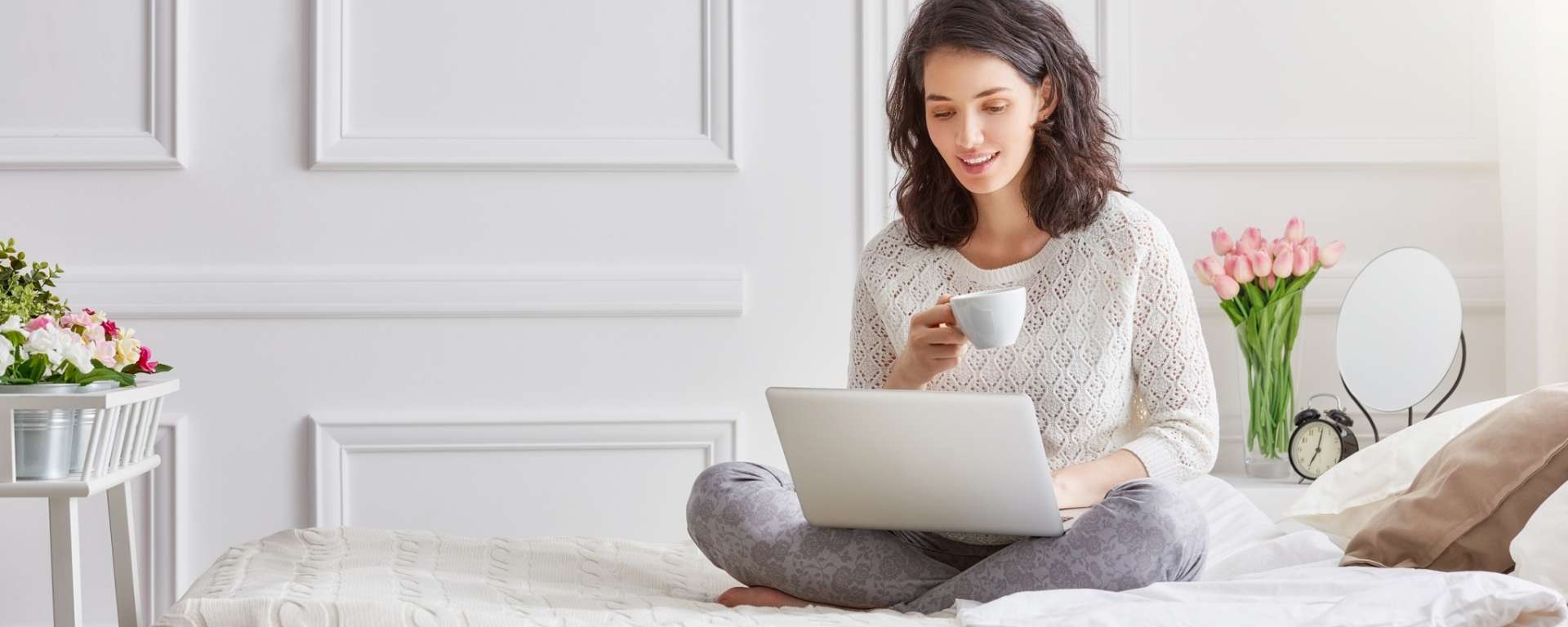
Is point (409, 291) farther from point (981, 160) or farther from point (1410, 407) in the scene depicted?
point (1410, 407)

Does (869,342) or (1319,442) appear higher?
(869,342)

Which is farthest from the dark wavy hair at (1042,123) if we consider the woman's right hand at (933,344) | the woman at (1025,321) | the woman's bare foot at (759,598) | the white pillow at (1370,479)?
the woman's bare foot at (759,598)

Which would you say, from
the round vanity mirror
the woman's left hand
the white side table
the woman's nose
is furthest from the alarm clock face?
the white side table

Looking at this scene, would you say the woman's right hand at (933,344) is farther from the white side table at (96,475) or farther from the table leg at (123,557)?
the table leg at (123,557)

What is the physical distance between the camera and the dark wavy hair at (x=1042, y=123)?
5.52 feet

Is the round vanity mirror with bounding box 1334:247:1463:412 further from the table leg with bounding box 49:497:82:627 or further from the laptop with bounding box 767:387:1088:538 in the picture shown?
the table leg with bounding box 49:497:82:627

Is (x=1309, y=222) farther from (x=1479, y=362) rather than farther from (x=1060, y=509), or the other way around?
(x=1060, y=509)

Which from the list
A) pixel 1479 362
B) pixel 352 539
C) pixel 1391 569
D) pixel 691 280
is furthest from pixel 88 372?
pixel 1479 362

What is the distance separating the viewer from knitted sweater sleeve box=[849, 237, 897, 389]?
183cm

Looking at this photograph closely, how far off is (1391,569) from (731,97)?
4.47 feet

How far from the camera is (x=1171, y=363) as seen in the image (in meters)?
1.67

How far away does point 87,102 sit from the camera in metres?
2.25

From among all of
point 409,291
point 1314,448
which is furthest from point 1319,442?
point 409,291

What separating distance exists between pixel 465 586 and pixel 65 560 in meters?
0.66
